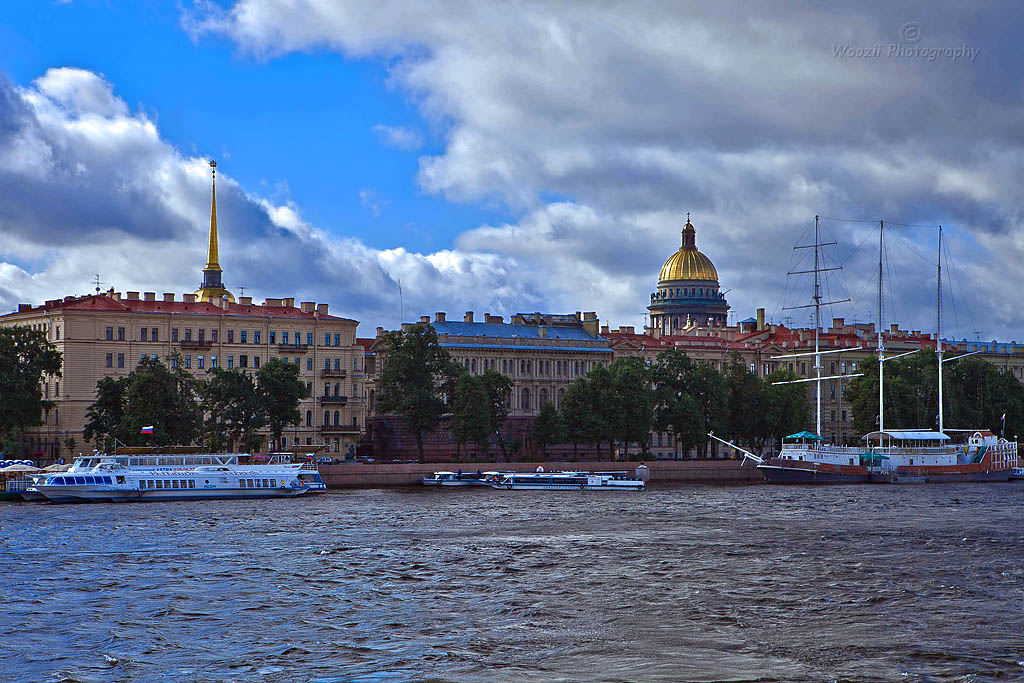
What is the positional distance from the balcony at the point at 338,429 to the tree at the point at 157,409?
19.8 metres

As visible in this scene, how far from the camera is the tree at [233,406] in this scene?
272 ft

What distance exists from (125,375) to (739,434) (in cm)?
4465

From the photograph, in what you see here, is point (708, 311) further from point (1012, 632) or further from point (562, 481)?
point (1012, 632)

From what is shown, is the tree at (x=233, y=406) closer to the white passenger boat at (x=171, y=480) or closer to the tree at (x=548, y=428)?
the white passenger boat at (x=171, y=480)

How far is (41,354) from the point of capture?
84375 millimetres

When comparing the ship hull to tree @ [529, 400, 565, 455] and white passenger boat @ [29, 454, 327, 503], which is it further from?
white passenger boat @ [29, 454, 327, 503]

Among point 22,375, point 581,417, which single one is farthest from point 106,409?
point 581,417

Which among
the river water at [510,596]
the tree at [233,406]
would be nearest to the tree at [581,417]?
the tree at [233,406]

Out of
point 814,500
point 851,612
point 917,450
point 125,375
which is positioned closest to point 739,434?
point 917,450

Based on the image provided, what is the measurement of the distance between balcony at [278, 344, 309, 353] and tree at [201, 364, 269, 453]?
1496 centimetres

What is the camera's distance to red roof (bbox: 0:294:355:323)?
93812 mm

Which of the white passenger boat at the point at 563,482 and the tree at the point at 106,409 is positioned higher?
the tree at the point at 106,409

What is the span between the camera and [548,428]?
9225cm

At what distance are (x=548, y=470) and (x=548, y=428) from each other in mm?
5088
